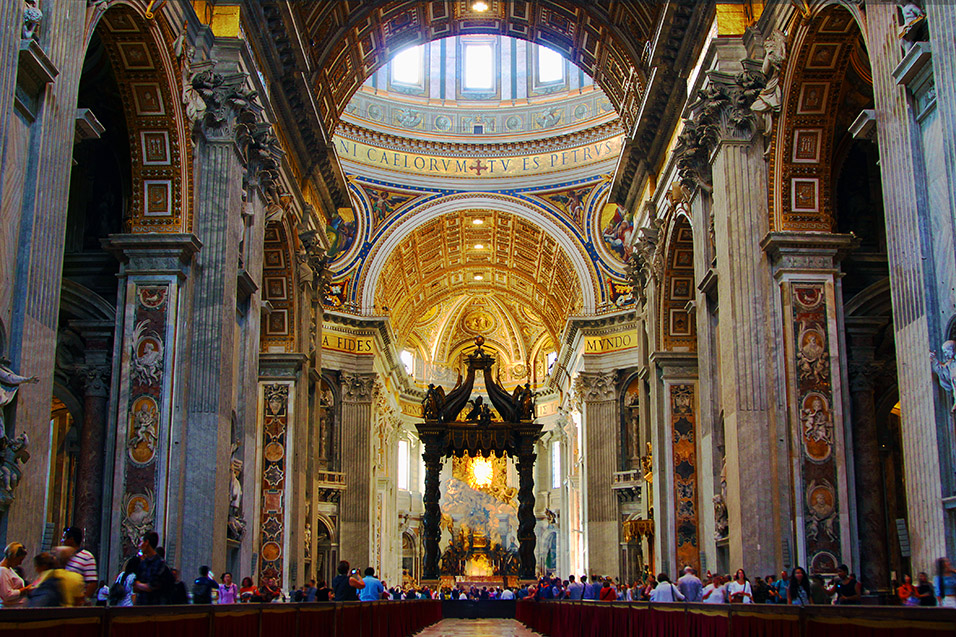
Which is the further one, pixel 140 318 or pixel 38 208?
pixel 140 318

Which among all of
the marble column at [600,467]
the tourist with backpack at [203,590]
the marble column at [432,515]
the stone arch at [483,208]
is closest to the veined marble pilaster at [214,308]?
the tourist with backpack at [203,590]

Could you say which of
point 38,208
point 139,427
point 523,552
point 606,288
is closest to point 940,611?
point 38,208

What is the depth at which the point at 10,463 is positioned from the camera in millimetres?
7867

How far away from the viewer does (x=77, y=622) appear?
371cm

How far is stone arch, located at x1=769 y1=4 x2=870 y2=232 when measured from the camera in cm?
1214

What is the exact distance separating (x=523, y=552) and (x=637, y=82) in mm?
12027

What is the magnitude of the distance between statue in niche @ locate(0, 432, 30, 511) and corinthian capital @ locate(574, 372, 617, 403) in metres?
25.4

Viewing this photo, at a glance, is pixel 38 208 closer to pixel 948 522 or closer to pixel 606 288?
pixel 948 522

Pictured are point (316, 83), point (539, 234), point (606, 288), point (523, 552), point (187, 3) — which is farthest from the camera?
point (539, 234)

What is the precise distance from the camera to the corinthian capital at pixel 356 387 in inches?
1277

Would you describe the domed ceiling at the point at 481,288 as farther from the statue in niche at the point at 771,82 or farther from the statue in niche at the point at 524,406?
the statue in niche at the point at 771,82

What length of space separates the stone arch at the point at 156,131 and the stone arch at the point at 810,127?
7.68m

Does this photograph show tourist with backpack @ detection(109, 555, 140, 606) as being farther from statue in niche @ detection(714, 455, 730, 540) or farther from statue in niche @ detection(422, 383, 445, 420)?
statue in niche @ detection(422, 383, 445, 420)

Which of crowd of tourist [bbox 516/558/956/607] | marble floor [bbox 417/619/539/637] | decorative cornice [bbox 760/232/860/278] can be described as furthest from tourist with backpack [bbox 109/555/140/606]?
decorative cornice [bbox 760/232/860/278]
